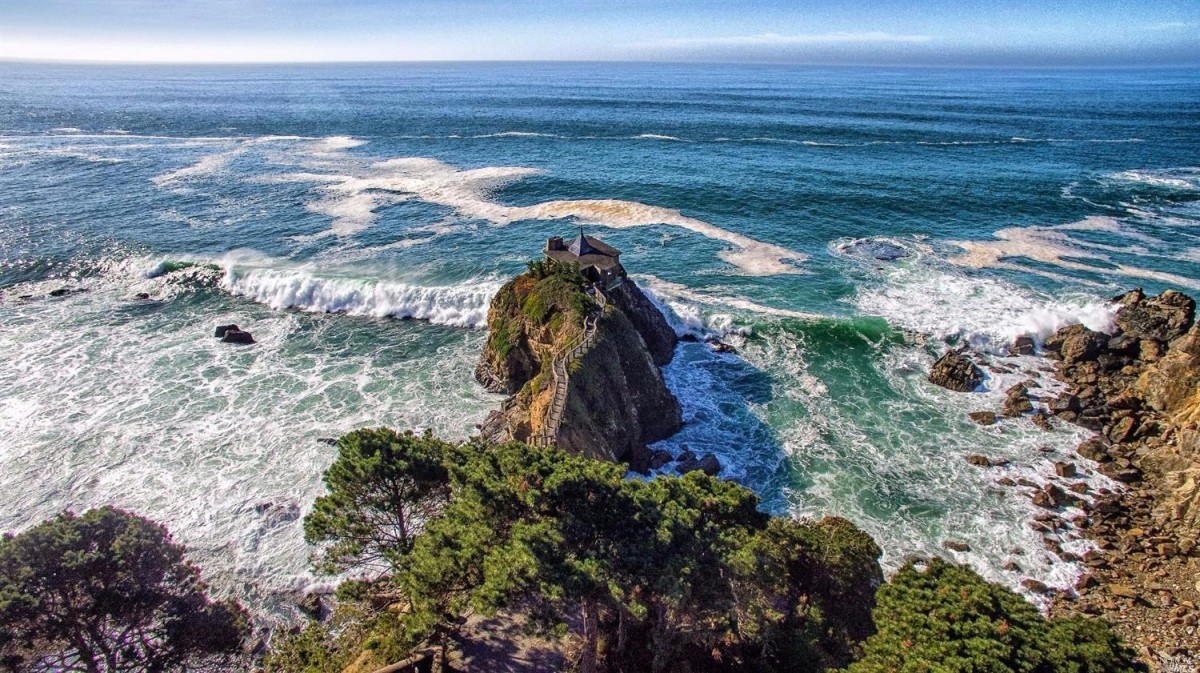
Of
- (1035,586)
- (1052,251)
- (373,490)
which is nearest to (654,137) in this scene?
(1052,251)

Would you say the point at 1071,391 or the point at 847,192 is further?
the point at 847,192

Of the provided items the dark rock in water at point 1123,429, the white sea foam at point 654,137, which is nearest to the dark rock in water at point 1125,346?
the dark rock in water at point 1123,429

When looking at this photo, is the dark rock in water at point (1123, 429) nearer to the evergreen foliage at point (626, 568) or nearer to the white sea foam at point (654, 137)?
the evergreen foliage at point (626, 568)

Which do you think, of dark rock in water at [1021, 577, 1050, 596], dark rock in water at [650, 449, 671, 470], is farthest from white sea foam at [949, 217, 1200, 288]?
dark rock in water at [650, 449, 671, 470]

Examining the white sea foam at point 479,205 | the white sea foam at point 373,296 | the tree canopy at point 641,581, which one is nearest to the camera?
the tree canopy at point 641,581

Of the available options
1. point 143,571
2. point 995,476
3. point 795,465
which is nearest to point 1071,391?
point 995,476

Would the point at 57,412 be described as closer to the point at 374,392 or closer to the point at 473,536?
the point at 374,392
